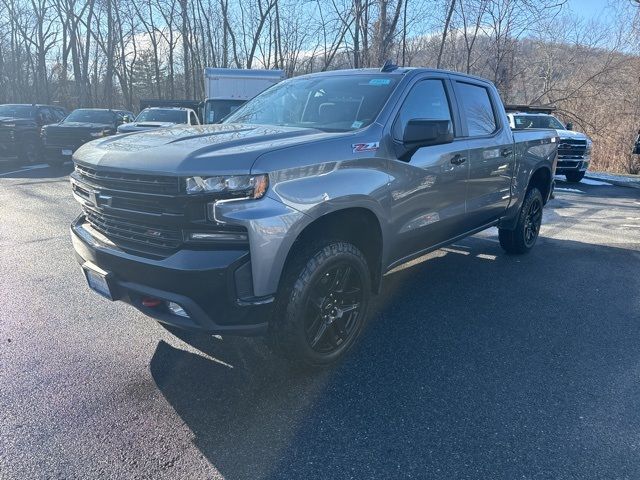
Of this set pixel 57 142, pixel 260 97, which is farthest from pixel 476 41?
pixel 260 97

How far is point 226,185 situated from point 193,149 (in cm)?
35

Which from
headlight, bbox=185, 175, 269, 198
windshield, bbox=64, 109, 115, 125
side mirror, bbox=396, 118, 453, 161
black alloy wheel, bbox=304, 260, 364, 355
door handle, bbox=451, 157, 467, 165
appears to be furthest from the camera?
windshield, bbox=64, 109, 115, 125

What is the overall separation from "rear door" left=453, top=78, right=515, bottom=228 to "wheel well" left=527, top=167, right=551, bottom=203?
102 cm

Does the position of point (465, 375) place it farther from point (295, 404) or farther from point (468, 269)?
point (468, 269)

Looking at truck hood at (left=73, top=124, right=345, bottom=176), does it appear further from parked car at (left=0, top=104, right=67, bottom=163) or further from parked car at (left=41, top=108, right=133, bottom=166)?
parked car at (left=0, top=104, right=67, bottom=163)

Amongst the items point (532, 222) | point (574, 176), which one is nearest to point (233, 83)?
point (574, 176)

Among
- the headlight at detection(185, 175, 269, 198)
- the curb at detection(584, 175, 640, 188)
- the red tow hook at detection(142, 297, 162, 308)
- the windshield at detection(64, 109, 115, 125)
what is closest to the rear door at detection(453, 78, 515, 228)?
the headlight at detection(185, 175, 269, 198)

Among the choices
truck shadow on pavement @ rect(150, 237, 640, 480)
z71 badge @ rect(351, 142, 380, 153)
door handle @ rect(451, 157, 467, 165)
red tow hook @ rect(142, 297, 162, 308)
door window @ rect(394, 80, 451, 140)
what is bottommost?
truck shadow on pavement @ rect(150, 237, 640, 480)

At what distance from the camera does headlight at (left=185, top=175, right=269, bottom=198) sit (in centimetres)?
252

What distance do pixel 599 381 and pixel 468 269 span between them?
2.43 metres

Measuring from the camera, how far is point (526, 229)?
20.0 ft

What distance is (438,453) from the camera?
8.15ft

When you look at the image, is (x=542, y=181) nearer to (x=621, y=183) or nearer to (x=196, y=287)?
(x=196, y=287)

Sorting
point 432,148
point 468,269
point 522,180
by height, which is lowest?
point 468,269
